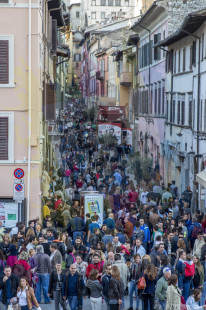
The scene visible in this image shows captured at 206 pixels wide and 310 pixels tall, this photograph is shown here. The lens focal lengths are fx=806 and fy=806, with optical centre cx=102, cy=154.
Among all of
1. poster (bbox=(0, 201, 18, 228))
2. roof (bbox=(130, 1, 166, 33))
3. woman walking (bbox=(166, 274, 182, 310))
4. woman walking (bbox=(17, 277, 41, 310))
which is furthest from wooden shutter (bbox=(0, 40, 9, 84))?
roof (bbox=(130, 1, 166, 33))

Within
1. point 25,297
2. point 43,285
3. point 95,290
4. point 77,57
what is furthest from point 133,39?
point 77,57

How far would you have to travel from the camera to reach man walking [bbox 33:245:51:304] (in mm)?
17453

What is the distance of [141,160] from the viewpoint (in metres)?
41.5

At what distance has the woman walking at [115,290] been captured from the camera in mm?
15344

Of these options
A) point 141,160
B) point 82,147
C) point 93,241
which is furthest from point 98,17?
point 93,241

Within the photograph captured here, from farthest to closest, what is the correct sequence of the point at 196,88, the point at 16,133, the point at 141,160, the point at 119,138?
the point at 119,138
the point at 141,160
the point at 196,88
the point at 16,133

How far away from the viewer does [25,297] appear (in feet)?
47.4

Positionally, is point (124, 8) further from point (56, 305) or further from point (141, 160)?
point (56, 305)

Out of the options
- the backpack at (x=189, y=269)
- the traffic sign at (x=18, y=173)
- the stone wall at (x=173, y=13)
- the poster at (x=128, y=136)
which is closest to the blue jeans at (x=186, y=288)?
the backpack at (x=189, y=269)

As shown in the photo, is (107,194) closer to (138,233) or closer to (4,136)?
(4,136)

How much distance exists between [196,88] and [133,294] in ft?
55.0

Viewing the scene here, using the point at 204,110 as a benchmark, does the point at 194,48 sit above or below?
above

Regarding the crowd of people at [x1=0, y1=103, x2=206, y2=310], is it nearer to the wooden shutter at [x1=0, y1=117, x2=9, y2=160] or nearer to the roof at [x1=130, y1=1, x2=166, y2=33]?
the wooden shutter at [x1=0, y1=117, x2=9, y2=160]

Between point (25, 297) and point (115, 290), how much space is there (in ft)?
6.10
